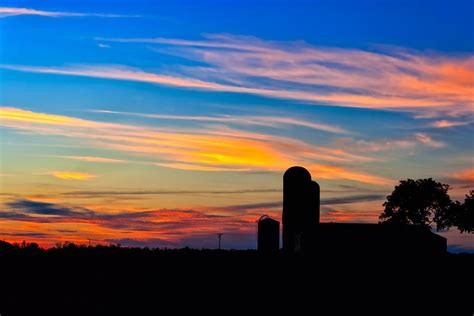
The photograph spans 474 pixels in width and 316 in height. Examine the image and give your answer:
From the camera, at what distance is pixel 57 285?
36.4m

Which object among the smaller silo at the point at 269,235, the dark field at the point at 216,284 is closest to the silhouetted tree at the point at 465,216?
the smaller silo at the point at 269,235

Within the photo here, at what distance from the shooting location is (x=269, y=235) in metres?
59.8

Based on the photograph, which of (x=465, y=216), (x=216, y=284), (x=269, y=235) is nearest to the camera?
(x=216, y=284)

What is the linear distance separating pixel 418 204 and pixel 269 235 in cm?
2945

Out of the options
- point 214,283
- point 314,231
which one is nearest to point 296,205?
point 314,231

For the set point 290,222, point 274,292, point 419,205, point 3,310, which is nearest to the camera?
point 3,310

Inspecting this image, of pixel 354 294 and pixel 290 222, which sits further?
pixel 290 222

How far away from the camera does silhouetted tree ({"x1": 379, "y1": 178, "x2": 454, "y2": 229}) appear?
83562mm

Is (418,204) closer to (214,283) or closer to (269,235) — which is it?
(269,235)

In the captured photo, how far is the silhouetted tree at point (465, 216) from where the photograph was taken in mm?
82250

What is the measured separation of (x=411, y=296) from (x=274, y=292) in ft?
22.5

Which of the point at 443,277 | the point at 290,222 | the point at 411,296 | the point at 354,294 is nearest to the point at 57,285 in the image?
the point at 354,294

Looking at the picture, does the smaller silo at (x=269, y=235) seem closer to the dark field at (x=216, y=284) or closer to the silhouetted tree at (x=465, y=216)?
the dark field at (x=216, y=284)

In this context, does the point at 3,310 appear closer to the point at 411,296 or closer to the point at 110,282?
the point at 110,282
